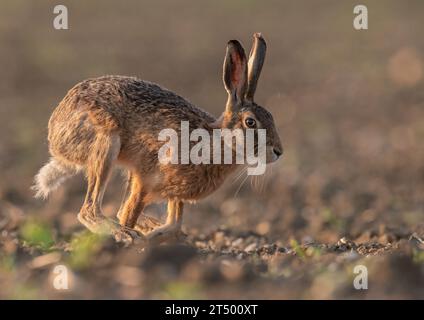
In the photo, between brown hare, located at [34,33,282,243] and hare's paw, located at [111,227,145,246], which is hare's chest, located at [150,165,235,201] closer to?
brown hare, located at [34,33,282,243]

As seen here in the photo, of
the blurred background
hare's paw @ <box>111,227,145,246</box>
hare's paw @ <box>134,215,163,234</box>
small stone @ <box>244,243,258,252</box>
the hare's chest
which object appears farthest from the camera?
hare's paw @ <box>134,215,163,234</box>

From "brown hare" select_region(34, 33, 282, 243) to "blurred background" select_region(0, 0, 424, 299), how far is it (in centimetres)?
58

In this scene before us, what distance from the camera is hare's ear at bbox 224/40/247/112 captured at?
308 inches

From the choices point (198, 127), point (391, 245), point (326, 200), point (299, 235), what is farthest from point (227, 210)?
point (391, 245)

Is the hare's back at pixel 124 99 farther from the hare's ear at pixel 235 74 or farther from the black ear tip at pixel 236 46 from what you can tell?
the black ear tip at pixel 236 46

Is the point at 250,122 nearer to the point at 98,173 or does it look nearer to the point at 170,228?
the point at 170,228

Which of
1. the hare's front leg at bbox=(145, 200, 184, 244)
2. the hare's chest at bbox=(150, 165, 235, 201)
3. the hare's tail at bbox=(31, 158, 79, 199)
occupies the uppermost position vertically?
the hare's tail at bbox=(31, 158, 79, 199)

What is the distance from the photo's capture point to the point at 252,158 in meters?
7.79

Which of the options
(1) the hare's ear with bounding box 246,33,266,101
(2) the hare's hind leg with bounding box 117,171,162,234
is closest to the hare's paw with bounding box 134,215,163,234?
(2) the hare's hind leg with bounding box 117,171,162,234

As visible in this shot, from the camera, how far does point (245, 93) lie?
7965 mm

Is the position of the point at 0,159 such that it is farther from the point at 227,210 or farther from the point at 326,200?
the point at 326,200

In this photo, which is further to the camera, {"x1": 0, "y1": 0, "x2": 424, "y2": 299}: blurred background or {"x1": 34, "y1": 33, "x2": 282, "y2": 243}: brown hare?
{"x1": 34, "y1": 33, "x2": 282, "y2": 243}: brown hare
